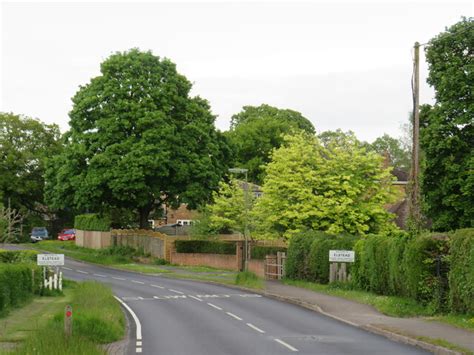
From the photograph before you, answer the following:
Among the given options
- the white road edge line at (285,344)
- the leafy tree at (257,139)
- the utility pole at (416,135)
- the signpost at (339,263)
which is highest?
the leafy tree at (257,139)

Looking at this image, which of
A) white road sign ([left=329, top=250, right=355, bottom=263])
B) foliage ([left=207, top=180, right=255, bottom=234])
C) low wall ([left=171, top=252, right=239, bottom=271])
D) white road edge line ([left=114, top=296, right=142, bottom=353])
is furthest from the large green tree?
white road edge line ([left=114, top=296, right=142, bottom=353])

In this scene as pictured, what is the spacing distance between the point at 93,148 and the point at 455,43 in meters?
28.1

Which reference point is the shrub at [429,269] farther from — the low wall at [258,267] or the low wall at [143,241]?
the low wall at [143,241]

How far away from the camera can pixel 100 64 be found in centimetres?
6153

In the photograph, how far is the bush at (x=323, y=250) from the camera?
3784 centimetres

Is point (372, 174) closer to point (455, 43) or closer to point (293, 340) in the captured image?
point (455, 43)

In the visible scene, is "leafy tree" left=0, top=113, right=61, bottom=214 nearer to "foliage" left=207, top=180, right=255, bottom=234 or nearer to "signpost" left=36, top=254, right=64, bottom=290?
"foliage" left=207, top=180, right=255, bottom=234

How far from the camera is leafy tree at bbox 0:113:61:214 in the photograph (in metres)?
86.4

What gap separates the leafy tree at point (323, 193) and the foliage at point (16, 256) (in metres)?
13.7

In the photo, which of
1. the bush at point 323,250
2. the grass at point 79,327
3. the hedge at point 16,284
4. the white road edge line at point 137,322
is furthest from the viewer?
the bush at point 323,250

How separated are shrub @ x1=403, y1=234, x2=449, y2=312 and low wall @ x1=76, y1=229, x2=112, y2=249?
45.4m

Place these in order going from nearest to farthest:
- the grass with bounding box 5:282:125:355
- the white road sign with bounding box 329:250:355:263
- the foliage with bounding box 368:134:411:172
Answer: the grass with bounding box 5:282:125:355 < the white road sign with bounding box 329:250:355:263 < the foliage with bounding box 368:134:411:172

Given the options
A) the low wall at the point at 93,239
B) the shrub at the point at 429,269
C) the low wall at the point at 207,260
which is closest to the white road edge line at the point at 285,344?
the shrub at the point at 429,269

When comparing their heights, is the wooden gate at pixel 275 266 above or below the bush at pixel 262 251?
below
